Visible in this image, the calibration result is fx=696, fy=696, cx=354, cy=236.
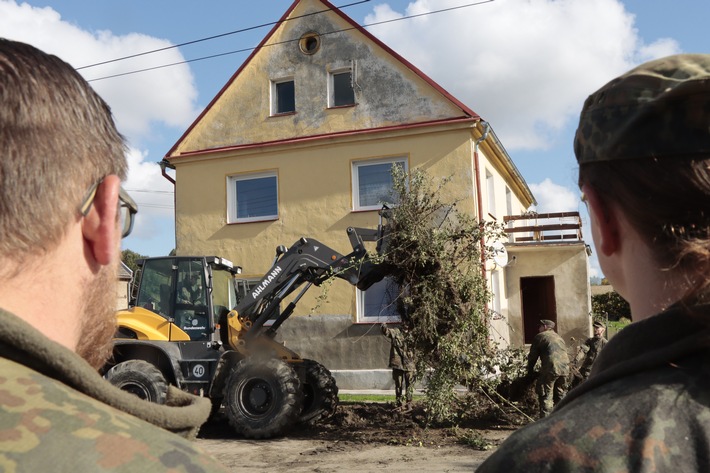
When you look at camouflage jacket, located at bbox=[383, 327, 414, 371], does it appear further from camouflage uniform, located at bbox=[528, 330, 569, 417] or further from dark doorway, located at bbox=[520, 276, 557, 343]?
dark doorway, located at bbox=[520, 276, 557, 343]

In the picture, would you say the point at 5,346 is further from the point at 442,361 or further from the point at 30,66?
the point at 442,361

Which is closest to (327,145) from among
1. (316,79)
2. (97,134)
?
(316,79)

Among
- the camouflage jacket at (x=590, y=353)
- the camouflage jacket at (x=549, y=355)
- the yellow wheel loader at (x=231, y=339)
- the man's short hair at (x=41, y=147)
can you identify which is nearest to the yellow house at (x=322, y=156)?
the camouflage jacket at (x=590, y=353)

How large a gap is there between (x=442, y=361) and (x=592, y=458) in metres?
8.78

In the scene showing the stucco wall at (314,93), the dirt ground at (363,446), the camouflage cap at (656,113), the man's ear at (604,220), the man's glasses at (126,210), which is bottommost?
the dirt ground at (363,446)

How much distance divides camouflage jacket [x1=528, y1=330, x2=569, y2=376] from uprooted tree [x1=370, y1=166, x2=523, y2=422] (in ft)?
3.39

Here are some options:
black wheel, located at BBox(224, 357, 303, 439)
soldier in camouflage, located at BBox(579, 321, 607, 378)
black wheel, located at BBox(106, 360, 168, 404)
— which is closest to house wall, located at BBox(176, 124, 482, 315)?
soldier in camouflage, located at BBox(579, 321, 607, 378)

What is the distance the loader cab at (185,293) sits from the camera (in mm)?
11094

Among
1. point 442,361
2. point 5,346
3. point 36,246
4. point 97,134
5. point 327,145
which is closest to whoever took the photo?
point 5,346

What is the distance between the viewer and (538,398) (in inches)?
420

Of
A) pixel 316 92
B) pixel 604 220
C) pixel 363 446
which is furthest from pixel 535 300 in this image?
pixel 604 220

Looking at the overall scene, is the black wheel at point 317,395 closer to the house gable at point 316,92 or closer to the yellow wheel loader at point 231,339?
the yellow wheel loader at point 231,339

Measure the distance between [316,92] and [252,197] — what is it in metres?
3.27

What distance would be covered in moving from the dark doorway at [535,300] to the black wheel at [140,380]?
1346 cm
